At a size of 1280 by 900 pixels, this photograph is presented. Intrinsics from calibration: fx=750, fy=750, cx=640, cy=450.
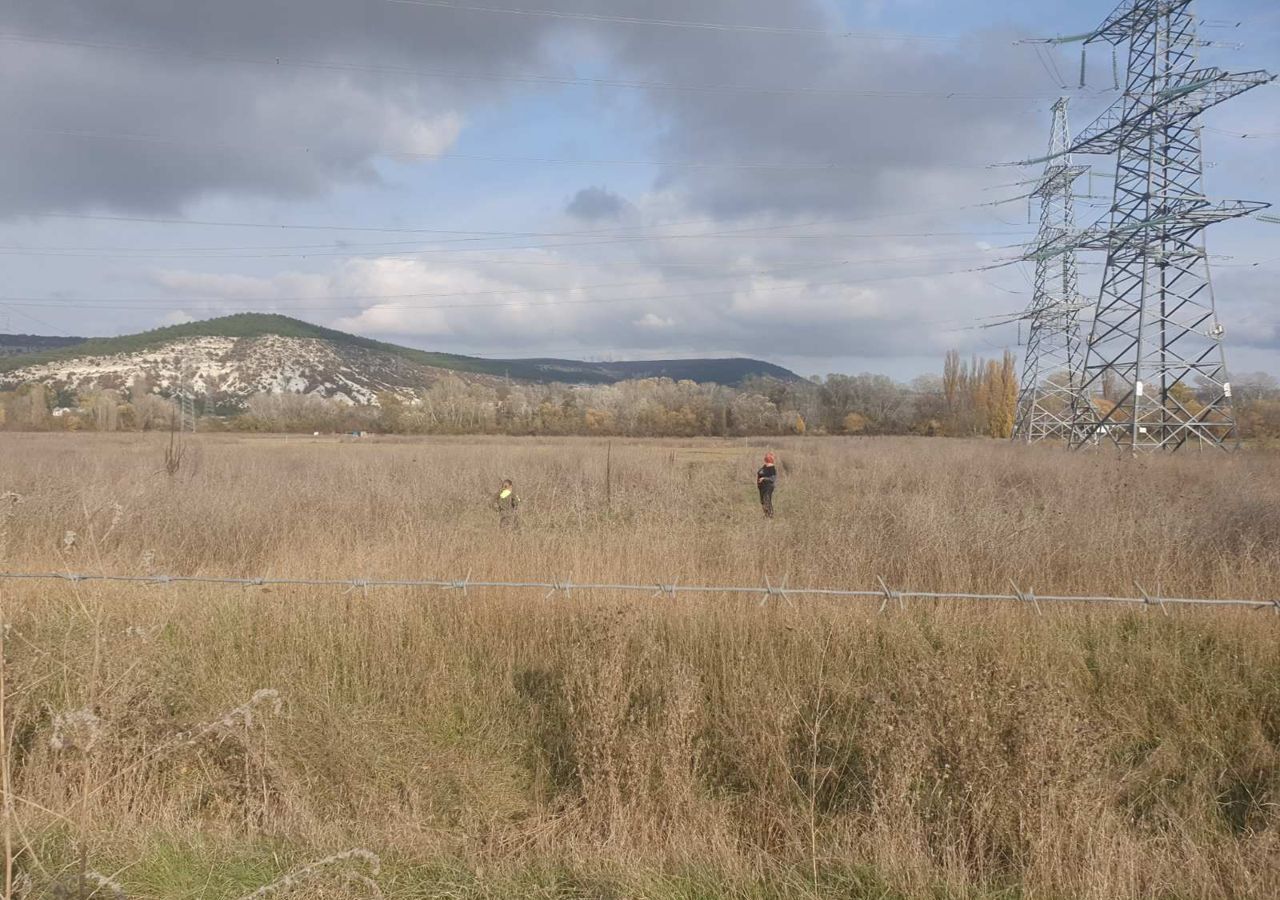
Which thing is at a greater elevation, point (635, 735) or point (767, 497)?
point (635, 735)

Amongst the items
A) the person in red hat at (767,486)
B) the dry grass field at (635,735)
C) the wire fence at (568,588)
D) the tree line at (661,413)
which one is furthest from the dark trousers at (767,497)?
the tree line at (661,413)

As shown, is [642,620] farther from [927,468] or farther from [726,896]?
[927,468]

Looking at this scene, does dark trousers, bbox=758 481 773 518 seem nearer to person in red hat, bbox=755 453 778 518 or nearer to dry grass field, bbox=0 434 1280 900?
person in red hat, bbox=755 453 778 518

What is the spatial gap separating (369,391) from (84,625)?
543 ft

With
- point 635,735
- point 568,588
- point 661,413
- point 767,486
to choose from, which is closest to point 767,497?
point 767,486

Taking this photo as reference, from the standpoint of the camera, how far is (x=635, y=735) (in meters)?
3.63

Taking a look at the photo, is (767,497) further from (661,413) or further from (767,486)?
(661,413)

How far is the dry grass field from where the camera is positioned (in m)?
2.88

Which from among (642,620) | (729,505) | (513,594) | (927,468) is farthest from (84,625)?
(927,468)

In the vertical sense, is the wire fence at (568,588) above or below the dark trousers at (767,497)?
above

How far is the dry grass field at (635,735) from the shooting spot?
288 cm

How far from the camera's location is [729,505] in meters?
17.5

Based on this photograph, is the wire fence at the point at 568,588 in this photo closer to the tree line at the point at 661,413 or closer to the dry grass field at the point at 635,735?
the dry grass field at the point at 635,735

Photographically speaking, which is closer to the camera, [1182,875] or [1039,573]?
[1182,875]
